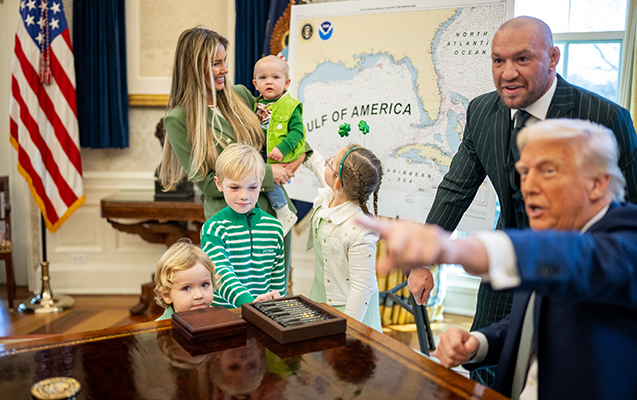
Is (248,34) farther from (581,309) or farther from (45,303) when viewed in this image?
(581,309)

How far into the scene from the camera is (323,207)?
2.51 metres

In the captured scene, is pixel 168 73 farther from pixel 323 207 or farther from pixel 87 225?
pixel 323 207

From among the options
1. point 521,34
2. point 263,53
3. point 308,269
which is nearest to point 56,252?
point 308,269

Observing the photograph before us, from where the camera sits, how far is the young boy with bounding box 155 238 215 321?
6.34ft

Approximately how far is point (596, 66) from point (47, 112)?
4177 mm

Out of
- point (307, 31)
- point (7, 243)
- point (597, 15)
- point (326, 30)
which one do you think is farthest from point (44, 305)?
point (597, 15)

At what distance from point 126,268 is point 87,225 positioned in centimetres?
52

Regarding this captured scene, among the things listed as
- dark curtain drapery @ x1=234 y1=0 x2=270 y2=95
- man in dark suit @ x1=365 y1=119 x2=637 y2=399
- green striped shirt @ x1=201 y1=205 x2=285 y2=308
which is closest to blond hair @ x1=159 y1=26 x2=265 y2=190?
green striped shirt @ x1=201 y1=205 x2=285 y2=308

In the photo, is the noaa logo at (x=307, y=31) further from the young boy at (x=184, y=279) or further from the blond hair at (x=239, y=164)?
the young boy at (x=184, y=279)

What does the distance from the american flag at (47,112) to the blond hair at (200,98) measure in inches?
95.4

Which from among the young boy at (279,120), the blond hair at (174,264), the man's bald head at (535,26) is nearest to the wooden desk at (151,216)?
the young boy at (279,120)

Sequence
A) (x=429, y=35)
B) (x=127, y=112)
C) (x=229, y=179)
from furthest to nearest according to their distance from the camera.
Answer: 1. (x=127, y=112)
2. (x=429, y=35)
3. (x=229, y=179)

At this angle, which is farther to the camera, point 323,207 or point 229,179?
point 323,207

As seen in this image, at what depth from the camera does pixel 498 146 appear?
6.41 ft
